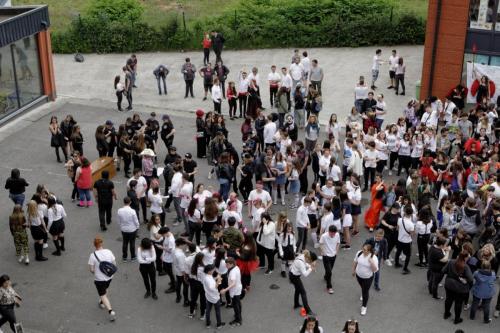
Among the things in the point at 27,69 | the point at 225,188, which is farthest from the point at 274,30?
the point at 225,188

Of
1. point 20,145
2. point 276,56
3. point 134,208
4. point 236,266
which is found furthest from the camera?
point 276,56

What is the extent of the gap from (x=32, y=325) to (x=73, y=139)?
Answer: 7.20m

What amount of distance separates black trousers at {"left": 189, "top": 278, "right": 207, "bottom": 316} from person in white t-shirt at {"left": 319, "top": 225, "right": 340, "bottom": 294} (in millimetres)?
2486

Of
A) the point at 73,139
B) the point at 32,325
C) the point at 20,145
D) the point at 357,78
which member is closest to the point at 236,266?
the point at 32,325

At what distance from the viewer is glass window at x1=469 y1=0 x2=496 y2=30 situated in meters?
23.6

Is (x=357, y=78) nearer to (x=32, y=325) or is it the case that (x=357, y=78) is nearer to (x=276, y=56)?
(x=276, y=56)

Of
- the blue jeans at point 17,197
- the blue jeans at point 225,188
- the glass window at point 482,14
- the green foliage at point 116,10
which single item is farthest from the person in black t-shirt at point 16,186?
the green foliage at point 116,10

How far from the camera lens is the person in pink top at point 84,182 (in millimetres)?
18531

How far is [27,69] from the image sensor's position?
25375mm

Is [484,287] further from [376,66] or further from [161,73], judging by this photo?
[161,73]

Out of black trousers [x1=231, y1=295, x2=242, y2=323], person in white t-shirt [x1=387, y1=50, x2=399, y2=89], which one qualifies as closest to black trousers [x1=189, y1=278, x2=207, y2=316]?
black trousers [x1=231, y1=295, x2=242, y2=323]

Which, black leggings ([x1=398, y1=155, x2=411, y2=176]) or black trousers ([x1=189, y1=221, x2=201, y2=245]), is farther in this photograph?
black leggings ([x1=398, y1=155, x2=411, y2=176])

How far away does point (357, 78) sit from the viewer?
1119 inches

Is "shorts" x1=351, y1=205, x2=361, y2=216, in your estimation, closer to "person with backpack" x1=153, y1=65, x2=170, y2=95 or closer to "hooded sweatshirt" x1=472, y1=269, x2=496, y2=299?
"hooded sweatshirt" x1=472, y1=269, x2=496, y2=299
